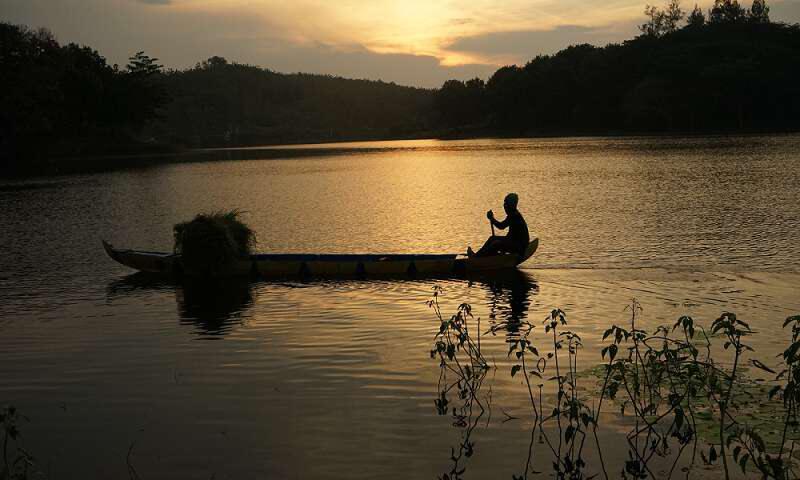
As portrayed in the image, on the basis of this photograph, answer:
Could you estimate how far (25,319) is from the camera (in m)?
16.9

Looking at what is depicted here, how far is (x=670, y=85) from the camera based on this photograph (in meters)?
139

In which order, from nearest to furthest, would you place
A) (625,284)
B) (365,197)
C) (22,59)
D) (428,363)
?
(428,363)
(625,284)
(365,197)
(22,59)

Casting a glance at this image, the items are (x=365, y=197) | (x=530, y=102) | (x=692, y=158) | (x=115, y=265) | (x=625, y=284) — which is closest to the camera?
(x=625, y=284)

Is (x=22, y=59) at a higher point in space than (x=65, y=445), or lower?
higher

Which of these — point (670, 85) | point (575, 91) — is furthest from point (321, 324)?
point (575, 91)

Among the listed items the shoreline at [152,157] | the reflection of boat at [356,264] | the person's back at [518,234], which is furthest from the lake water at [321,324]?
the shoreline at [152,157]

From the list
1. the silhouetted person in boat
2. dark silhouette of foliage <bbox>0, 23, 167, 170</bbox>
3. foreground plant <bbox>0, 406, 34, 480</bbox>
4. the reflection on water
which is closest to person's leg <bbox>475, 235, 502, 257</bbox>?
the silhouetted person in boat

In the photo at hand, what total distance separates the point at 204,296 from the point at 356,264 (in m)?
4.23

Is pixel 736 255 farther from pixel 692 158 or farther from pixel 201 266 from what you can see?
pixel 692 158

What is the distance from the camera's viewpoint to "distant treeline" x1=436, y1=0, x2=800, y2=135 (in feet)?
438

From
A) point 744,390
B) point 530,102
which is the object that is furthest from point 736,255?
point 530,102

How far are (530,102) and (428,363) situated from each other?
171m

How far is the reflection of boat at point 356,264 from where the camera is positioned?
20.3 metres

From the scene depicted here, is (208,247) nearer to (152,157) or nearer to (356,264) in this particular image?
(356,264)
